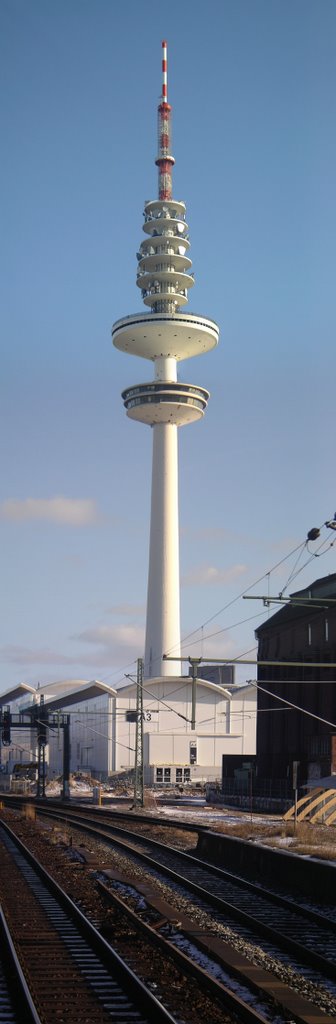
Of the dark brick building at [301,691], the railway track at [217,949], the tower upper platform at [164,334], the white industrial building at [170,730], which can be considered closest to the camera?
the railway track at [217,949]

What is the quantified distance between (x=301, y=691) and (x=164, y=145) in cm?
9419

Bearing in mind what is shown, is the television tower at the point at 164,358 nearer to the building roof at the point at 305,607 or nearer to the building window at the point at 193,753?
the building window at the point at 193,753

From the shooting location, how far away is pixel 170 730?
96.8 meters

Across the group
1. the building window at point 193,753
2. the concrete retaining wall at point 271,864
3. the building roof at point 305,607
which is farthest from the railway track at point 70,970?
the building window at point 193,753

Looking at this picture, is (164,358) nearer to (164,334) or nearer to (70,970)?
(164,334)

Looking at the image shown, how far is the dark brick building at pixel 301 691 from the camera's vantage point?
66625 mm

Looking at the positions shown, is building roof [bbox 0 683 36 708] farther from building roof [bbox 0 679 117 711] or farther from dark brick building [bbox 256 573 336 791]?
dark brick building [bbox 256 573 336 791]

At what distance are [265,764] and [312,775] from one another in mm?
12904

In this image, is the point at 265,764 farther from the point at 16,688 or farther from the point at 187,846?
the point at 16,688

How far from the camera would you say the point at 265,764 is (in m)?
77.7

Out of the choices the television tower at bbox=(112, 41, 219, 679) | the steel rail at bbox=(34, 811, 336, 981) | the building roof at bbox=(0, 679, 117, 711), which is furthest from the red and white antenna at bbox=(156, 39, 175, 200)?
the steel rail at bbox=(34, 811, 336, 981)

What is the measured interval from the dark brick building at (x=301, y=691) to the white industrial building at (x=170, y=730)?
1358cm

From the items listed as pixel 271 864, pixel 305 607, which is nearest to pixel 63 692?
pixel 305 607

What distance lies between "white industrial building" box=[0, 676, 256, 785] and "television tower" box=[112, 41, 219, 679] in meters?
25.6
